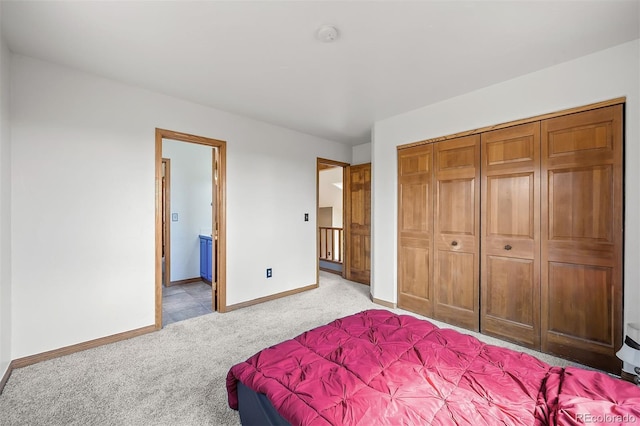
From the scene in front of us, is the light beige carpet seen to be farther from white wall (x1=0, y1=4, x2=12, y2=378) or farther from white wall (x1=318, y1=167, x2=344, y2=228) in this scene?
white wall (x1=318, y1=167, x2=344, y2=228)

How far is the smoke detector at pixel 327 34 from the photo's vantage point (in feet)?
6.24

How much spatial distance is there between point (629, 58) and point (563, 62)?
38 centimetres

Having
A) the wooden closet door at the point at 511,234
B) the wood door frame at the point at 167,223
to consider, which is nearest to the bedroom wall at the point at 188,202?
the wood door frame at the point at 167,223

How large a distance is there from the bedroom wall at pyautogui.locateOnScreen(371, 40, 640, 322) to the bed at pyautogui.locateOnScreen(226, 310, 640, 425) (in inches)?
55.2

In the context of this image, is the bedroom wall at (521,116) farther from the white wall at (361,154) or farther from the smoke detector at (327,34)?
the smoke detector at (327,34)

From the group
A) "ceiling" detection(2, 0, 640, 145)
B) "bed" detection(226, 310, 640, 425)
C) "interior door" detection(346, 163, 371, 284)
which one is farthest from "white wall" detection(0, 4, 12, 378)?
"interior door" detection(346, 163, 371, 284)

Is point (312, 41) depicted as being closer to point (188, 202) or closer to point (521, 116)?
point (521, 116)

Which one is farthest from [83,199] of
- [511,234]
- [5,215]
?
[511,234]

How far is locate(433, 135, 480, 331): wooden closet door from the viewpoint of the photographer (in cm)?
291

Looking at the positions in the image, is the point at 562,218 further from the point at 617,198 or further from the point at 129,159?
the point at 129,159

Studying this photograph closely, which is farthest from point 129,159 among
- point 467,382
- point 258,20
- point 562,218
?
point 562,218

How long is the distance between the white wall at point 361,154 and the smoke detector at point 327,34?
302cm

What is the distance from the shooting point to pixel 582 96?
2281 millimetres

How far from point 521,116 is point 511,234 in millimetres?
1072
